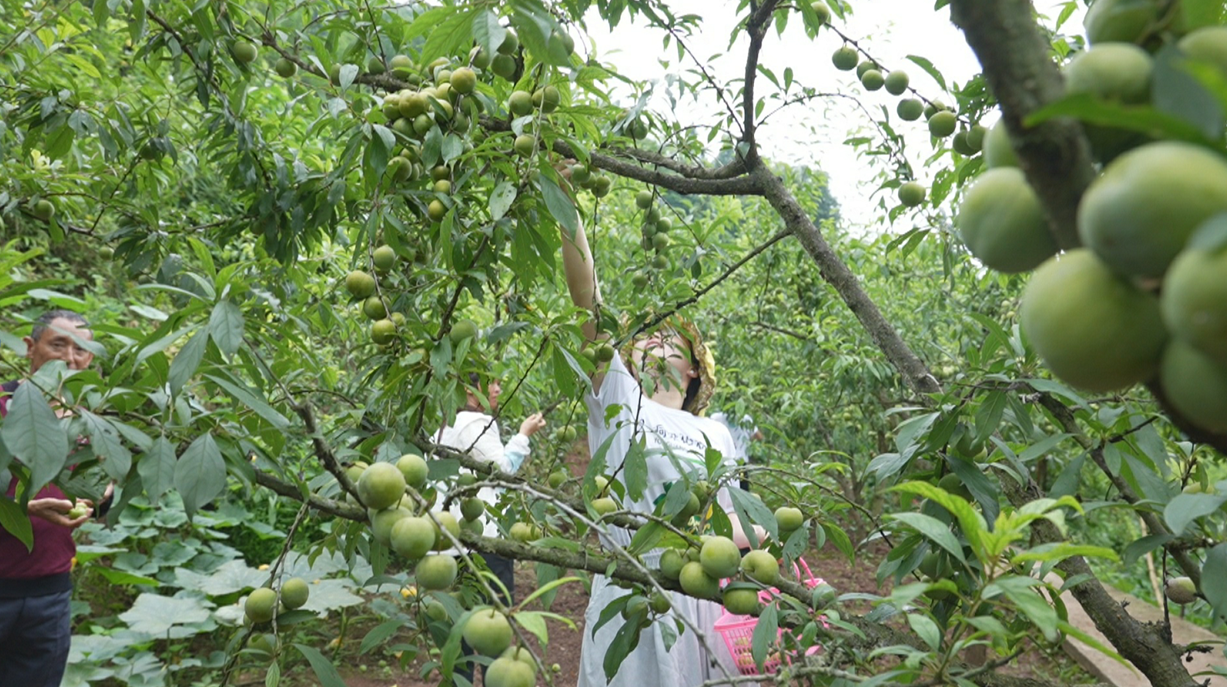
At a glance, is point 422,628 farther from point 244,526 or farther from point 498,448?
point 244,526

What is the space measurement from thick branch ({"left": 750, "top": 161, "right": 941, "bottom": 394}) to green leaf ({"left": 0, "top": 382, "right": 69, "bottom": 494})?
156 centimetres

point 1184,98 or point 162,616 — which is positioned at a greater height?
point 1184,98

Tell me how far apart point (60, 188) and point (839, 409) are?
16.2 feet

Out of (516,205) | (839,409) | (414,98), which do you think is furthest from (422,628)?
(839,409)

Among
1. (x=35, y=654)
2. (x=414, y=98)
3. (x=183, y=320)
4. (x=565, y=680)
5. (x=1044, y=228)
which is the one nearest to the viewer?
(x=1044, y=228)

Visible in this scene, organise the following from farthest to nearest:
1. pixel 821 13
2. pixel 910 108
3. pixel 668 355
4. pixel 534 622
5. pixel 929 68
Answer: pixel 668 355 < pixel 821 13 < pixel 910 108 < pixel 929 68 < pixel 534 622

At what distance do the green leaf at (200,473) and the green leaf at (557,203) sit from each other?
775 mm

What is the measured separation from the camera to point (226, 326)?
48.8 inches

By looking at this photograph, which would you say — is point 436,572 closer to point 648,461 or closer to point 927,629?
point 927,629

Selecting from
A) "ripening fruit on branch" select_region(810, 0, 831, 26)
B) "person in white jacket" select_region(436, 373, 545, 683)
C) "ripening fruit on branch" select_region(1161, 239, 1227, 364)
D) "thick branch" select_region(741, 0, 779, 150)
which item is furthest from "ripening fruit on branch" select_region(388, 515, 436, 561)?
"person in white jacket" select_region(436, 373, 545, 683)

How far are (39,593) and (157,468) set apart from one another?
8.97 ft

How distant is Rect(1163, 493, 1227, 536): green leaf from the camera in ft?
3.04

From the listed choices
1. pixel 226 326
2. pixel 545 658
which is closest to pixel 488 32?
pixel 226 326

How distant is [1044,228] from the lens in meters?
0.51
